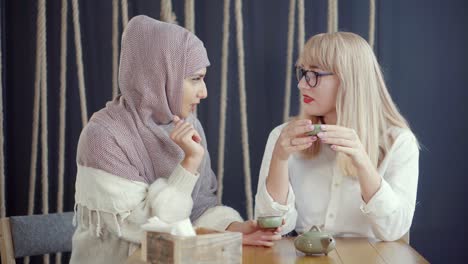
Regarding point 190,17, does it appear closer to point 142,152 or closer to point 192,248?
point 142,152

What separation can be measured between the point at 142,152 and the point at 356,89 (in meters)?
0.78

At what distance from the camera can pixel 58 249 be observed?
2.69 meters

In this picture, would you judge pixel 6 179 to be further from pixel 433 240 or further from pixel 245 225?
pixel 433 240

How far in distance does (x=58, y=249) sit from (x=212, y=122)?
2.65ft

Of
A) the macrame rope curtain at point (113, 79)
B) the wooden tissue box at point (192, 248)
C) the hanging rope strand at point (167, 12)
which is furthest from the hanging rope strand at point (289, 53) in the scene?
the wooden tissue box at point (192, 248)

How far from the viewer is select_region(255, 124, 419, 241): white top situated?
2369 millimetres

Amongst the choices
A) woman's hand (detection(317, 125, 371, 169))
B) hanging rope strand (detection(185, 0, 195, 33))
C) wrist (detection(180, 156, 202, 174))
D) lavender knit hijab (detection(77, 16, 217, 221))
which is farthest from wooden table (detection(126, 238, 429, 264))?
hanging rope strand (detection(185, 0, 195, 33))

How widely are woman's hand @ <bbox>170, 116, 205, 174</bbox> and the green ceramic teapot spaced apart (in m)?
0.54

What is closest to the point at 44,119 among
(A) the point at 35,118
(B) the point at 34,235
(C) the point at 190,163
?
(A) the point at 35,118

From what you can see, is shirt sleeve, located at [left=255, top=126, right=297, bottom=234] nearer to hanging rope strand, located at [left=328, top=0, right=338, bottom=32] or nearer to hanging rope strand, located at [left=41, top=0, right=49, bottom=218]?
hanging rope strand, located at [left=328, top=0, right=338, bottom=32]

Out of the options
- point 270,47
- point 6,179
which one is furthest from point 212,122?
point 6,179

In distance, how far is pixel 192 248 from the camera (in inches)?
68.0

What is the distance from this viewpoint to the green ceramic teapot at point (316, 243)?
6.79ft

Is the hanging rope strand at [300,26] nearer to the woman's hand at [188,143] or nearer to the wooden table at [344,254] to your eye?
the woman's hand at [188,143]
